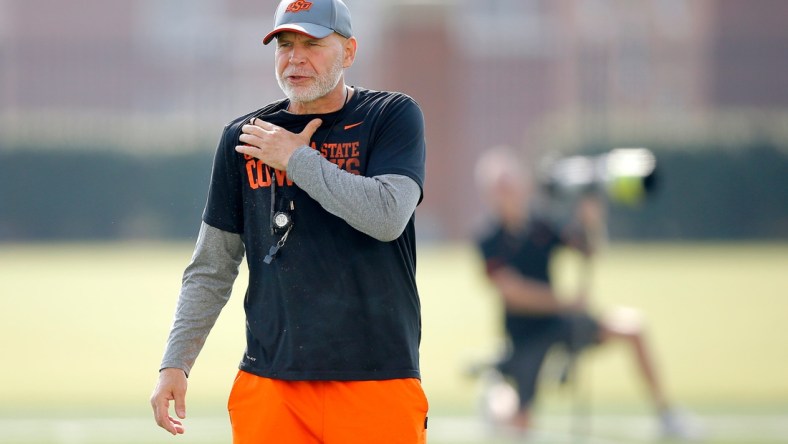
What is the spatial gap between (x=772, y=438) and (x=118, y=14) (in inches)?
1698

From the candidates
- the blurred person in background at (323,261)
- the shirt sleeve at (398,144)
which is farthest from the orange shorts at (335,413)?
the shirt sleeve at (398,144)

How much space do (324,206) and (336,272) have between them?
0.65 ft

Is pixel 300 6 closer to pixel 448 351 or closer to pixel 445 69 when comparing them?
pixel 448 351

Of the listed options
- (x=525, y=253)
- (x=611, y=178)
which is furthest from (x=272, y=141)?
(x=525, y=253)

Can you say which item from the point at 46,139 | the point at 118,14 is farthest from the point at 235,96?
the point at 46,139

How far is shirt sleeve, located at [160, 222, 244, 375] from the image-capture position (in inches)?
147

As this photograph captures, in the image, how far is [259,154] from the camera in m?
3.56

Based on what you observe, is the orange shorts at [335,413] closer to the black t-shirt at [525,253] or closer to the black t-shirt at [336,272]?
the black t-shirt at [336,272]

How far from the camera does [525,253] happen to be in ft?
29.4

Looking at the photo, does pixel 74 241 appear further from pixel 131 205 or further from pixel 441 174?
pixel 441 174

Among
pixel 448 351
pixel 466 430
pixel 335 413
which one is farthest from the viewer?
pixel 448 351

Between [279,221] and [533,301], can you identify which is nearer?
[279,221]

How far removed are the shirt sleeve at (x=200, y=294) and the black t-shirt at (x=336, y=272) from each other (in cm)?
11

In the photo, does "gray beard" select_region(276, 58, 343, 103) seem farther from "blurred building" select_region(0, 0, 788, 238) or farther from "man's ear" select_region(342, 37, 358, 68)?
"blurred building" select_region(0, 0, 788, 238)
